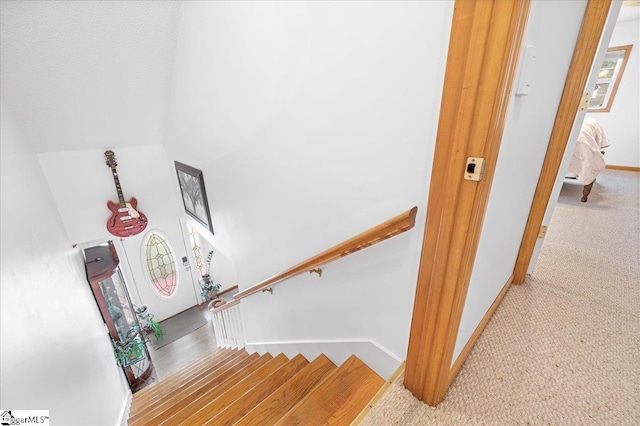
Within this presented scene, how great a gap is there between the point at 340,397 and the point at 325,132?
123cm

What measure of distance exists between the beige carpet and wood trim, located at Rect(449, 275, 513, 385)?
0.03m

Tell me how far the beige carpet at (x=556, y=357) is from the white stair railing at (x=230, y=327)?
2447 mm

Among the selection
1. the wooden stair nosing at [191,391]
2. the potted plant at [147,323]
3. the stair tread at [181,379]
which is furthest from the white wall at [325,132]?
the potted plant at [147,323]

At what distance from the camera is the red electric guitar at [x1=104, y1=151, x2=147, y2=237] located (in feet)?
11.2

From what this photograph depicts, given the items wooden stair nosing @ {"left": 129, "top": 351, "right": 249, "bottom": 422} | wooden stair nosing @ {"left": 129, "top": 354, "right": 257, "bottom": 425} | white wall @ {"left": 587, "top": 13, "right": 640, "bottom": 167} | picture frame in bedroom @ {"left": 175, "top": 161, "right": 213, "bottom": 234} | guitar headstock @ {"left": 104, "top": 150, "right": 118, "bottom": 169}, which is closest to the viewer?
wooden stair nosing @ {"left": 129, "top": 354, "right": 257, "bottom": 425}

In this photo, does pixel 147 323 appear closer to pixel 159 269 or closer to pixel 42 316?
pixel 159 269

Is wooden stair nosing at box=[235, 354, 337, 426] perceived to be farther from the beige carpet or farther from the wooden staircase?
the beige carpet

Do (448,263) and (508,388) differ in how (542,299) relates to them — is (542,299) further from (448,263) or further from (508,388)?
(448,263)

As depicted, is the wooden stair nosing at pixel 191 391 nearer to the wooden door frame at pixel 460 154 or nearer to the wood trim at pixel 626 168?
the wooden door frame at pixel 460 154

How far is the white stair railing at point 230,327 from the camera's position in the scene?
3.23 metres

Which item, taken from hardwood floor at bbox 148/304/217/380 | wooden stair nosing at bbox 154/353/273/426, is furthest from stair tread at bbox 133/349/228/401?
wooden stair nosing at bbox 154/353/273/426

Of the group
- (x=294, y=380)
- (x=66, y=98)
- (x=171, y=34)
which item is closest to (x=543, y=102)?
(x=294, y=380)

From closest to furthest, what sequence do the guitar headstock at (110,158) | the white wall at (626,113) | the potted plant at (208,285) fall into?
1. the guitar headstock at (110,158)
2. the white wall at (626,113)
3. the potted plant at (208,285)

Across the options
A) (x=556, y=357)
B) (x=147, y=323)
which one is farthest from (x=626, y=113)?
(x=147, y=323)
